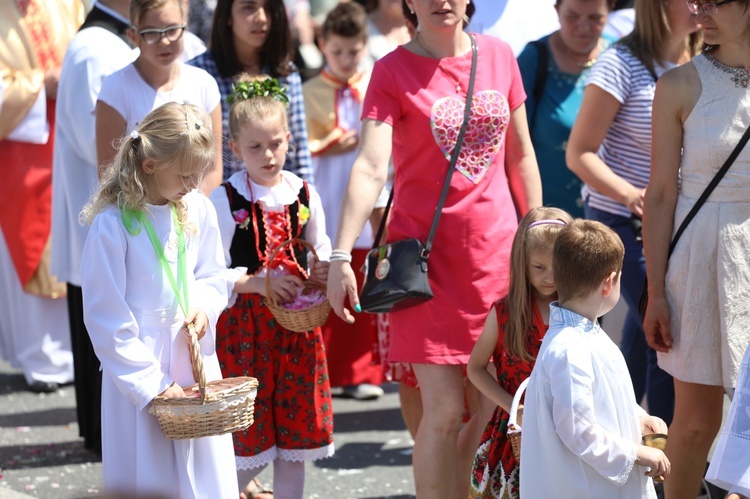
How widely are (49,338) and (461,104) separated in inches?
152

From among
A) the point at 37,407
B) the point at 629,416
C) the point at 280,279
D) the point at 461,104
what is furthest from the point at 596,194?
the point at 37,407

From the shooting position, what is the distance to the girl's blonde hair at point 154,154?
152 inches

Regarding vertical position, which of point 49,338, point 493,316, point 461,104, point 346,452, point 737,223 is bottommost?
point 346,452

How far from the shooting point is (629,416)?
3453mm

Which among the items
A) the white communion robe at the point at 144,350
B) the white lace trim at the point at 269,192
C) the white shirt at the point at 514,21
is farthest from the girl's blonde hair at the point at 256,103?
the white shirt at the point at 514,21

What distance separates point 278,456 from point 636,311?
5.41 ft

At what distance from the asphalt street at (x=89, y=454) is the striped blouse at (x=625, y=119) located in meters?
1.64

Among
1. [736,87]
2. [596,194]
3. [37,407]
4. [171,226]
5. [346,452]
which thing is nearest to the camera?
[171,226]

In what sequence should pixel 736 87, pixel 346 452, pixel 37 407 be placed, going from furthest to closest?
pixel 37 407, pixel 346 452, pixel 736 87

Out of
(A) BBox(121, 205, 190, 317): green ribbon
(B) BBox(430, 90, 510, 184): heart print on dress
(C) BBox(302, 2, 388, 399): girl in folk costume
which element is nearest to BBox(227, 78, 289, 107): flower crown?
(B) BBox(430, 90, 510, 184): heart print on dress

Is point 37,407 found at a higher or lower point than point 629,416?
lower

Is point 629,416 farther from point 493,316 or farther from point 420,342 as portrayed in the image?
point 420,342

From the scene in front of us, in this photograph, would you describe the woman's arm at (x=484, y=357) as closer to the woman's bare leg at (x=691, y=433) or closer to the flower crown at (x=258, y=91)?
the woman's bare leg at (x=691, y=433)

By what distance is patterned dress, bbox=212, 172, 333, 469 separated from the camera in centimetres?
479
